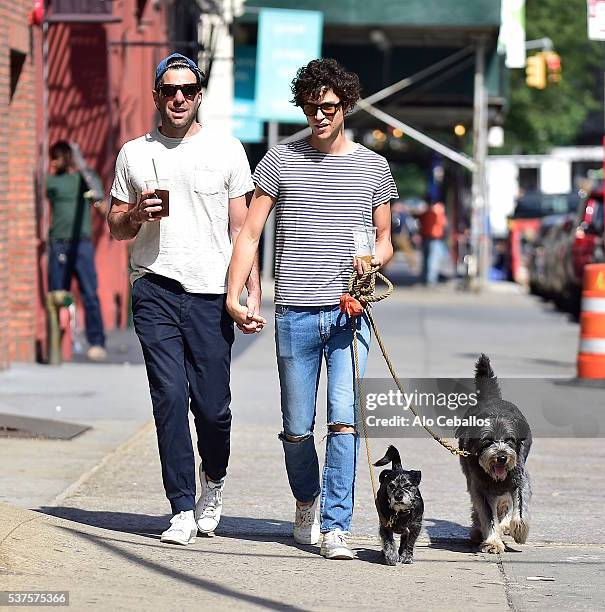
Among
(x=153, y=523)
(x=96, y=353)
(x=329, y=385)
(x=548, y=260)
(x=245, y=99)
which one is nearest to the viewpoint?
(x=329, y=385)

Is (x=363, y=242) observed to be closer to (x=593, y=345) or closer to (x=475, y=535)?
(x=475, y=535)

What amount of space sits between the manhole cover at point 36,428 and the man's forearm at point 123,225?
3292 mm

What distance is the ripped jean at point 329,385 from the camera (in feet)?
21.7

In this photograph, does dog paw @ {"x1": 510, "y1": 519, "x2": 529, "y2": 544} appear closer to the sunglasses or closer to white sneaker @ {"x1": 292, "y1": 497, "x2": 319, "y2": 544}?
white sneaker @ {"x1": 292, "y1": 497, "x2": 319, "y2": 544}

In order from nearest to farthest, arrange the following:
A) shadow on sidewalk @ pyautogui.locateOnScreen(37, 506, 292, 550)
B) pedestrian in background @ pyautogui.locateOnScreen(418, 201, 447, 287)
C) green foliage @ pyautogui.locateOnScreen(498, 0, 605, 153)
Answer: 1. shadow on sidewalk @ pyautogui.locateOnScreen(37, 506, 292, 550)
2. pedestrian in background @ pyautogui.locateOnScreen(418, 201, 447, 287)
3. green foliage @ pyautogui.locateOnScreen(498, 0, 605, 153)

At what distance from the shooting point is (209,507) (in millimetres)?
7148

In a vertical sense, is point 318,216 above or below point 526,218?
above

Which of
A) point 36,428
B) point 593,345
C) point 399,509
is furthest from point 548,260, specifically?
point 399,509

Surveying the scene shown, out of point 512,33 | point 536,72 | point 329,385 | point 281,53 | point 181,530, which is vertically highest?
point 536,72

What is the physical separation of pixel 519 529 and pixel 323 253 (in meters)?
1.55

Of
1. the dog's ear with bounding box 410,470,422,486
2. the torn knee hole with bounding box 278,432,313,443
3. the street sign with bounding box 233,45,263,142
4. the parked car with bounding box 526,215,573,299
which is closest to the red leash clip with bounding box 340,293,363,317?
the torn knee hole with bounding box 278,432,313,443

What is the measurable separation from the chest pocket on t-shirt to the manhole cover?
136 inches

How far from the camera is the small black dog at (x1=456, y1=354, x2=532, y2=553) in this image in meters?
6.68

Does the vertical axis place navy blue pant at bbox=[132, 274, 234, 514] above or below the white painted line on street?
above
